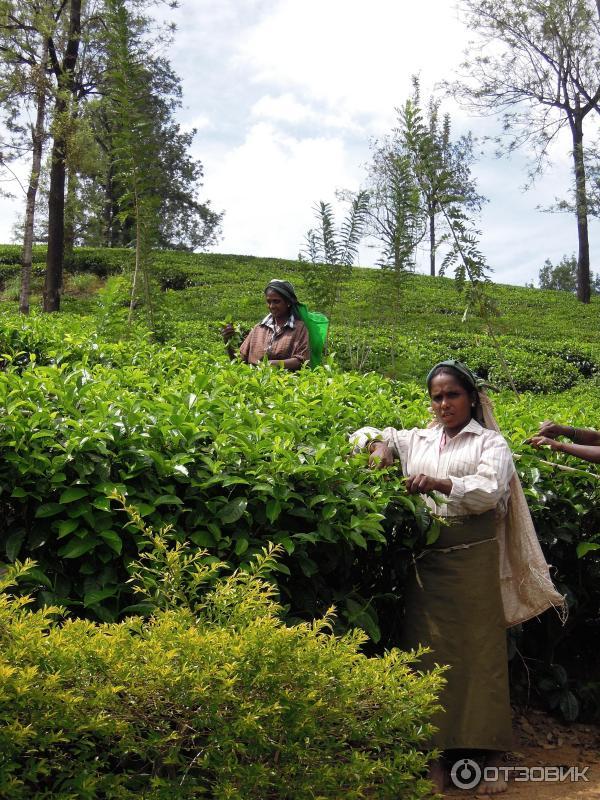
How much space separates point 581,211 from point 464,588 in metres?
22.7

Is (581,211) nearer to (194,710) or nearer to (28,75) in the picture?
(28,75)

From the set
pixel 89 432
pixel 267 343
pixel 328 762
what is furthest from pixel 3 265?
pixel 328 762

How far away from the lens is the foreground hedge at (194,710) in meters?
1.94

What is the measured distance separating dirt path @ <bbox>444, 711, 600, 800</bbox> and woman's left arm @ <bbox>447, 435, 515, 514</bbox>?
1.17 metres

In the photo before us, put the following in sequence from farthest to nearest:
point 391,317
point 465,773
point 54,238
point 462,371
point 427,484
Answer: point 54,238, point 391,317, point 462,371, point 465,773, point 427,484

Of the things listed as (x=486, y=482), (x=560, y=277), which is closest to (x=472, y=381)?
(x=486, y=482)

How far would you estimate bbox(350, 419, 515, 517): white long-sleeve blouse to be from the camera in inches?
130

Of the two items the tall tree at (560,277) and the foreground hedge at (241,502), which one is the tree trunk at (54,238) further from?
the tall tree at (560,277)

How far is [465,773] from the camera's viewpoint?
3.42 m

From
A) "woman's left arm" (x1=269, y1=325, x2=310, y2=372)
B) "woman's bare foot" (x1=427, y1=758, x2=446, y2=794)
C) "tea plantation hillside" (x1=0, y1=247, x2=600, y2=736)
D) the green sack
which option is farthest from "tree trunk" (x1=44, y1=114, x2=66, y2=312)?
"woman's bare foot" (x1=427, y1=758, x2=446, y2=794)

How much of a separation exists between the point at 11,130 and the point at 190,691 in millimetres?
18120

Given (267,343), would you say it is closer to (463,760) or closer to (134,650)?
(463,760)

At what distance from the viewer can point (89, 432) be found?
127 inches

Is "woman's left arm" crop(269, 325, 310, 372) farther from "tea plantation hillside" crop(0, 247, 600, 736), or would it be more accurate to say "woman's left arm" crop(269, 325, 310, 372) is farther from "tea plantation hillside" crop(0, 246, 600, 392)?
"tea plantation hillside" crop(0, 246, 600, 392)
